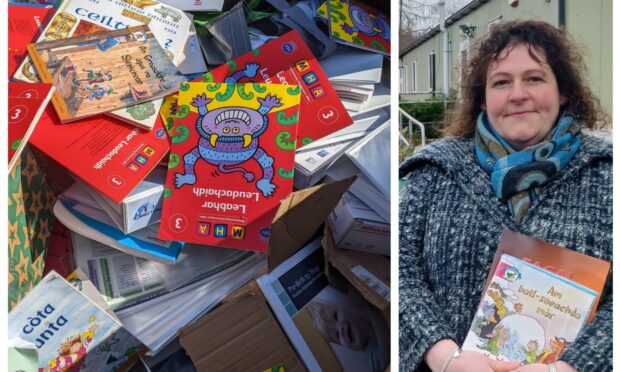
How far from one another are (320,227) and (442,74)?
646 mm

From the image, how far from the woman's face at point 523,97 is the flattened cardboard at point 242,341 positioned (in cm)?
82

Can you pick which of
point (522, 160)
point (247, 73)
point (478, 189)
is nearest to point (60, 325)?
point (247, 73)

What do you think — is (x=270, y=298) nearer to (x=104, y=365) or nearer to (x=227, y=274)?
(x=227, y=274)

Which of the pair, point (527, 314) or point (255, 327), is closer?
point (527, 314)

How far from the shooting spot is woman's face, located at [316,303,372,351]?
1866 millimetres

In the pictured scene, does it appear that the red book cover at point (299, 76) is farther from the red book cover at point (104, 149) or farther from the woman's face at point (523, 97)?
the woman's face at point (523, 97)

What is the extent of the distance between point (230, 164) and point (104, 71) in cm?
49

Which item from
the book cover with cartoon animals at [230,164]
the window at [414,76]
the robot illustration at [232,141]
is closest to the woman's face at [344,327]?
the book cover with cartoon animals at [230,164]

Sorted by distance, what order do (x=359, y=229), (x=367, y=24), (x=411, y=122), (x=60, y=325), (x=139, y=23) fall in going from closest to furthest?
(x=411, y=122), (x=60, y=325), (x=359, y=229), (x=139, y=23), (x=367, y=24)

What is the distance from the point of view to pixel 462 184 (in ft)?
4.70

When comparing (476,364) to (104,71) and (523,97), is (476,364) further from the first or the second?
(104,71)

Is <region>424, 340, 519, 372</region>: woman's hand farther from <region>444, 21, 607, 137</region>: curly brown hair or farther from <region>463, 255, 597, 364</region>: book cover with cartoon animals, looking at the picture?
<region>444, 21, 607, 137</region>: curly brown hair

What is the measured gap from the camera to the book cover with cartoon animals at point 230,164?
75.7 inches

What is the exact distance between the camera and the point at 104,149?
1.94 meters
